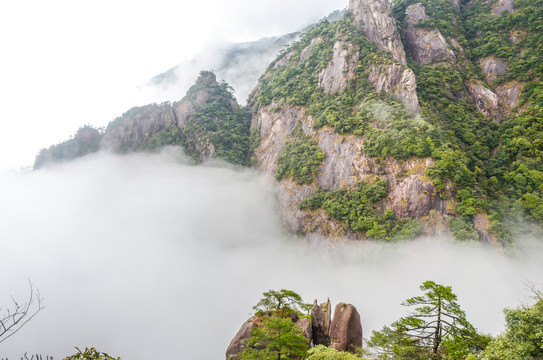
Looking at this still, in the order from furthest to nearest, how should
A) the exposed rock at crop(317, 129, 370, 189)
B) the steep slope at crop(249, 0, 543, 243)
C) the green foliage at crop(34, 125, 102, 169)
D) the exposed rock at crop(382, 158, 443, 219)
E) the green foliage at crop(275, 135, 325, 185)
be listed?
1. the green foliage at crop(34, 125, 102, 169)
2. the green foliage at crop(275, 135, 325, 185)
3. the exposed rock at crop(317, 129, 370, 189)
4. the steep slope at crop(249, 0, 543, 243)
5. the exposed rock at crop(382, 158, 443, 219)

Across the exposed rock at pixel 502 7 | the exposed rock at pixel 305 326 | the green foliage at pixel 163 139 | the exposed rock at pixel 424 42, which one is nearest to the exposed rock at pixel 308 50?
the exposed rock at pixel 424 42

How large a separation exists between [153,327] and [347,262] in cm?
6578

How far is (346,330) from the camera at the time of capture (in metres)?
31.3

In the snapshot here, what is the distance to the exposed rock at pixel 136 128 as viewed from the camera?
433ft

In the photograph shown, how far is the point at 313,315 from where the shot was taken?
34094 mm

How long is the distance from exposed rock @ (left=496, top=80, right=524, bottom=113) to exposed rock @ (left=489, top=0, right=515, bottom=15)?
36.0 m

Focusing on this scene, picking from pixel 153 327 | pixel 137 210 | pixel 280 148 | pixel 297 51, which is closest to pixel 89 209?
pixel 137 210

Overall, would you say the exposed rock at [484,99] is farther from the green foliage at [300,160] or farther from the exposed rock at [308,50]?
Answer: the exposed rock at [308,50]

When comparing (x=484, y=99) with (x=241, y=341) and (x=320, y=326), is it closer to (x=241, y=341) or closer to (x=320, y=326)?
(x=320, y=326)

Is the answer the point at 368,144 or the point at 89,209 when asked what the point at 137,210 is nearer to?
the point at 89,209

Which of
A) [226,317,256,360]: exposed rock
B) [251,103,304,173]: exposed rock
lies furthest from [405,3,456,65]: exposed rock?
[226,317,256,360]: exposed rock

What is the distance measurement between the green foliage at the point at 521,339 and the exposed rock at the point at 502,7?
127250 mm

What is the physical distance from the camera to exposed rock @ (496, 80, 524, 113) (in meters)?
86.6

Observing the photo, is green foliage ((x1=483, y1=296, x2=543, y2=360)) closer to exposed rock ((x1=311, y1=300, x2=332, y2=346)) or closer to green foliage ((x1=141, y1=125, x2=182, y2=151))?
exposed rock ((x1=311, y1=300, x2=332, y2=346))
